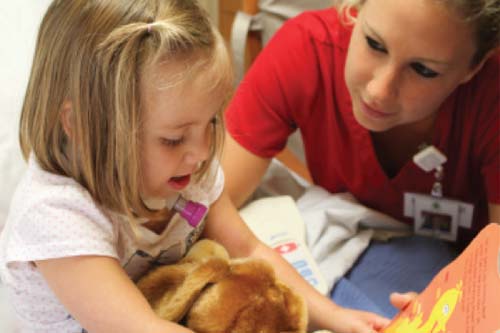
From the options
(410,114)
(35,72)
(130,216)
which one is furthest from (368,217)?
(35,72)

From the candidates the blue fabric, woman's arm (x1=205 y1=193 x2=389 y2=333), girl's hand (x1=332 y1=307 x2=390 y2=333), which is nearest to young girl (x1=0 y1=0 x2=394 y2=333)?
woman's arm (x1=205 y1=193 x2=389 y2=333)

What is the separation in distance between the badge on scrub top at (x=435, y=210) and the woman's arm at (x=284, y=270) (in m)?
0.29

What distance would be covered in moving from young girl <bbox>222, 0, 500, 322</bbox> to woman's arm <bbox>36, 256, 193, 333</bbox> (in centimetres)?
41

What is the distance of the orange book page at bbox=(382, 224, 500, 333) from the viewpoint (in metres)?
0.59

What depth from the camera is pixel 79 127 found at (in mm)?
655

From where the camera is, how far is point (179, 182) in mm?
768

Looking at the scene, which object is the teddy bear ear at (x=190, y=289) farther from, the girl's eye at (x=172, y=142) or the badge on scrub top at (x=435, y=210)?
the badge on scrub top at (x=435, y=210)

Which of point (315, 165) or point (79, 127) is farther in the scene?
point (315, 165)

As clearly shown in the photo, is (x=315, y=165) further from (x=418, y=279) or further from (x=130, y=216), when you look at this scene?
(x=130, y=216)

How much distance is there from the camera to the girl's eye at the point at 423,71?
90cm

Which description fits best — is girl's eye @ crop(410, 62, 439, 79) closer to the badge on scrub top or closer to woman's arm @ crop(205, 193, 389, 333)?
the badge on scrub top

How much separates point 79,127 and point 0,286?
14.7 inches

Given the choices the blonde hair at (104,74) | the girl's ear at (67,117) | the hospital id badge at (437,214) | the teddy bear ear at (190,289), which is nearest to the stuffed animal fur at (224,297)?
the teddy bear ear at (190,289)

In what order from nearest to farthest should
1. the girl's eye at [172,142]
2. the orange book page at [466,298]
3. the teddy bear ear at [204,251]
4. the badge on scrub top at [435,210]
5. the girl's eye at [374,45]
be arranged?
the orange book page at [466,298]
the girl's eye at [172,142]
the teddy bear ear at [204,251]
the girl's eye at [374,45]
the badge on scrub top at [435,210]
